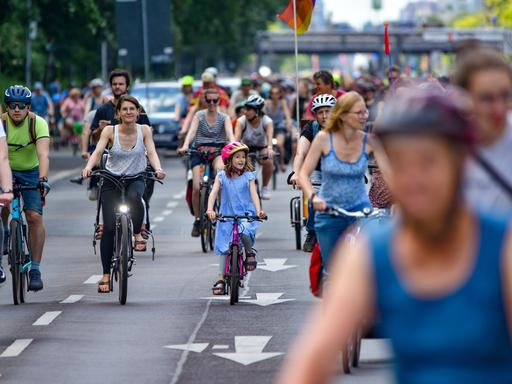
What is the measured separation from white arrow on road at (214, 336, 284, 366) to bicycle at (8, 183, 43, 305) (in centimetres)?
245

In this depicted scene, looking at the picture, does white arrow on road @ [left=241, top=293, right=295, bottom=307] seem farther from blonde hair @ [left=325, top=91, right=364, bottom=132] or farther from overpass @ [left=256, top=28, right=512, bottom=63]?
overpass @ [left=256, top=28, right=512, bottom=63]

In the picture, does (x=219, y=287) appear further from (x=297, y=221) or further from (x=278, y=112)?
(x=278, y=112)

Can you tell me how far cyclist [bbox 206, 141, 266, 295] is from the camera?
12609 mm

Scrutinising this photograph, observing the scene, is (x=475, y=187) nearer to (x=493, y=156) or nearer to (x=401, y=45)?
(x=493, y=156)

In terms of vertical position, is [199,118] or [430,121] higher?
[430,121]

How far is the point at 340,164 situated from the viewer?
894cm

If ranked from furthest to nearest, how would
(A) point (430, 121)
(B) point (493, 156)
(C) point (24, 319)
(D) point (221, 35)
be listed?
1. (D) point (221, 35)
2. (C) point (24, 319)
3. (B) point (493, 156)
4. (A) point (430, 121)

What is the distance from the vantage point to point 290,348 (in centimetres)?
987

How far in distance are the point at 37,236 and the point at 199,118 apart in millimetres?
4960

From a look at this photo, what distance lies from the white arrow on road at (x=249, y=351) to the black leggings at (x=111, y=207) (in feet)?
8.12

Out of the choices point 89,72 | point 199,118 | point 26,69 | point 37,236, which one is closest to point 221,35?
point 89,72

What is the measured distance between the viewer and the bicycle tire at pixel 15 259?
481 inches

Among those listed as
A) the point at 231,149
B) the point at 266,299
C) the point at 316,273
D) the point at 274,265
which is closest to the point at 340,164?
the point at 316,273

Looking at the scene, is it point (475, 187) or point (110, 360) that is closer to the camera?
point (475, 187)
